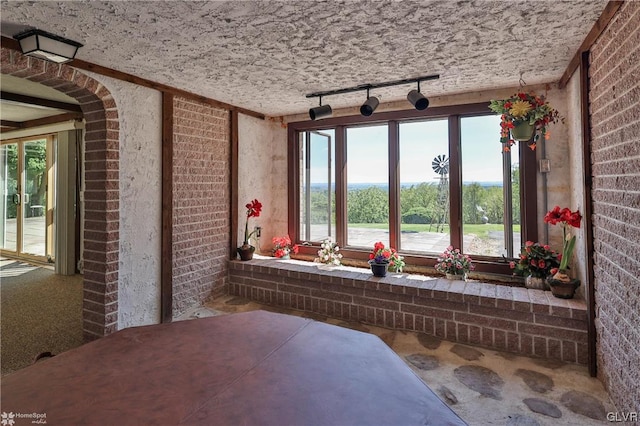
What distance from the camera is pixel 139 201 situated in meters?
3.06

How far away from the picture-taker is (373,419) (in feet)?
2.94

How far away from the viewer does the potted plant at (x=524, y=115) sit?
8.72 feet

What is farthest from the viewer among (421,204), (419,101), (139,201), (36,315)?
(421,204)

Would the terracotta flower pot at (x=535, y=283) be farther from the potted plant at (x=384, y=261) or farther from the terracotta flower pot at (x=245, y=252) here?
the terracotta flower pot at (x=245, y=252)

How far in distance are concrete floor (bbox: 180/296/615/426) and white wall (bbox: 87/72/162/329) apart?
2.32 metres

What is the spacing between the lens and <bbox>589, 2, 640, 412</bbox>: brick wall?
5.46 feet

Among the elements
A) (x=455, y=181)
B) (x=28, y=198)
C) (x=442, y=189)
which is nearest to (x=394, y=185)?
(x=442, y=189)

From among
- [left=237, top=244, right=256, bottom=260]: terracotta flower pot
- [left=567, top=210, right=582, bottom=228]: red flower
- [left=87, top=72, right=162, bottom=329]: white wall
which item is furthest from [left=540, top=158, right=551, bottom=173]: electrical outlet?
[left=87, top=72, right=162, bottom=329]: white wall

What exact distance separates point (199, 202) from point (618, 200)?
3511 mm

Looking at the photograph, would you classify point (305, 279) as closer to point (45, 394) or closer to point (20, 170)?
point (45, 394)

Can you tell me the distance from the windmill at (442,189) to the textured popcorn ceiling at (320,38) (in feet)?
2.67

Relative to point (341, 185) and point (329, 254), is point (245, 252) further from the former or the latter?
point (341, 185)

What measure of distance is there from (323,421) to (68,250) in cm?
576

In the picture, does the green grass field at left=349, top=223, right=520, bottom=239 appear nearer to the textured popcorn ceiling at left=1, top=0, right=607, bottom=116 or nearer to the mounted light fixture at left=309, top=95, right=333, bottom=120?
the textured popcorn ceiling at left=1, top=0, right=607, bottom=116
